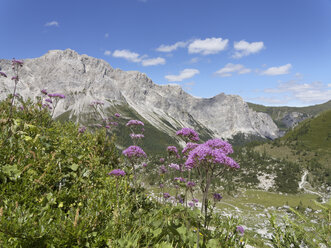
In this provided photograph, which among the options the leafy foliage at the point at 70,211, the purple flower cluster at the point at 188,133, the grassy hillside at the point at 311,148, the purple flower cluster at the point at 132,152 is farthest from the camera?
the grassy hillside at the point at 311,148

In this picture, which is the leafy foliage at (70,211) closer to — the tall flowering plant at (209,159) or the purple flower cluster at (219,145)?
the tall flowering plant at (209,159)

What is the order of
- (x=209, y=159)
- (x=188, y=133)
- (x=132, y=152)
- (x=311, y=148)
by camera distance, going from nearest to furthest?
1. (x=209, y=159)
2. (x=188, y=133)
3. (x=132, y=152)
4. (x=311, y=148)

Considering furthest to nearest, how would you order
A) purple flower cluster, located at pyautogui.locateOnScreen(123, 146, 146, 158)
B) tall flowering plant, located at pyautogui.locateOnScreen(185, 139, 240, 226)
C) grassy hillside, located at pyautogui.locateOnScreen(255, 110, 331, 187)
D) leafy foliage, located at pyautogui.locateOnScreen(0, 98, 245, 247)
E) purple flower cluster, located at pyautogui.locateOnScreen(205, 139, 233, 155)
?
grassy hillside, located at pyautogui.locateOnScreen(255, 110, 331, 187) < purple flower cluster, located at pyautogui.locateOnScreen(123, 146, 146, 158) < purple flower cluster, located at pyautogui.locateOnScreen(205, 139, 233, 155) < tall flowering plant, located at pyautogui.locateOnScreen(185, 139, 240, 226) < leafy foliage, located at pyautogui.locateOnScreen(0, 98, 245, 247)

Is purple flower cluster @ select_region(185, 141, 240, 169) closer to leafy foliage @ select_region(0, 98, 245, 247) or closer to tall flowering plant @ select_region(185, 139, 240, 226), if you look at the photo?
tall flowering plant @ select_region(185, 139, 240, 226)

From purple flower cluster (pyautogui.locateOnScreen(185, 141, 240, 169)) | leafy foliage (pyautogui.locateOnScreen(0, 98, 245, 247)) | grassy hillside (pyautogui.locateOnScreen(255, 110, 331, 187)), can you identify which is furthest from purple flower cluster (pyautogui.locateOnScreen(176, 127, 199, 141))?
grassy hillside (pyautogui.locateOnScreen(255, 110, 331, 187))

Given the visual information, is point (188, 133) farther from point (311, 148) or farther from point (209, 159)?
point (311, 148)

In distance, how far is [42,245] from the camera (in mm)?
3854

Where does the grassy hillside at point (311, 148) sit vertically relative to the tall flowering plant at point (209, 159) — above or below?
below

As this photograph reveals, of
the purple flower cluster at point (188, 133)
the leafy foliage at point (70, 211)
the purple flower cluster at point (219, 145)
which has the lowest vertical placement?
the leafy foliage at point (70, 211)

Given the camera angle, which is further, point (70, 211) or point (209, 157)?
point (209, 157)

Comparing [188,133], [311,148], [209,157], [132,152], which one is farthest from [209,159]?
[311,148]

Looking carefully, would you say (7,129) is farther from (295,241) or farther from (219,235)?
(295,241)

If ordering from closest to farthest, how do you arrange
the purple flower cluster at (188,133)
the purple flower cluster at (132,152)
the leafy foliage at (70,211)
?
the leafy foliage at (70,211), the purple flower cluster at (188,133), the purple flower cluster at (132,152)

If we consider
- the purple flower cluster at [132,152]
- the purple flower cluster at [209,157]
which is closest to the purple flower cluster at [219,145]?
the purple flower cluster at [209,157]
